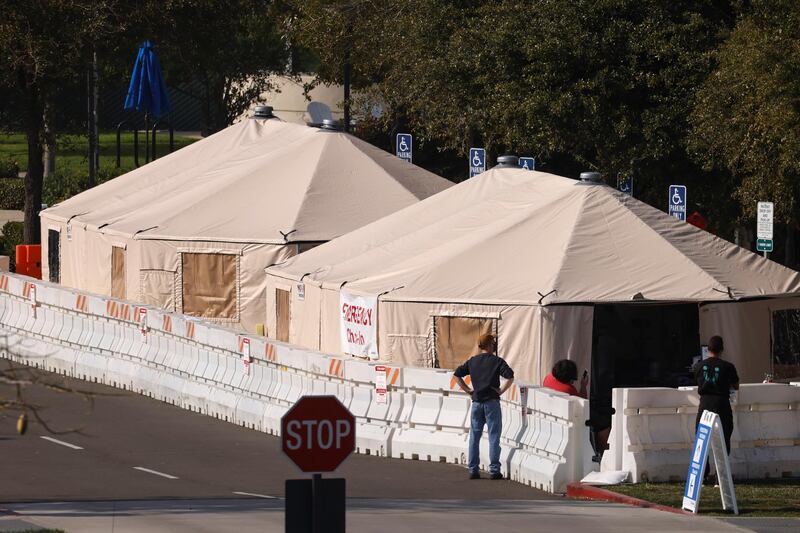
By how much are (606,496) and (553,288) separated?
5356mm

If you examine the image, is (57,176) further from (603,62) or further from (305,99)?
(603,62)

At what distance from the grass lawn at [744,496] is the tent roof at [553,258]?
4.63m

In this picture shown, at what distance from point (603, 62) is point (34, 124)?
15.2m

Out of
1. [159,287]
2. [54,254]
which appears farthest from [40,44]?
[159,287]

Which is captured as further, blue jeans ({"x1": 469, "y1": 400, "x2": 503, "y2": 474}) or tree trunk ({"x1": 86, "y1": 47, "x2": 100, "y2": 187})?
tree trunk ({"x1": 86, "y1": 47, "x2": 100, "y2": 187})

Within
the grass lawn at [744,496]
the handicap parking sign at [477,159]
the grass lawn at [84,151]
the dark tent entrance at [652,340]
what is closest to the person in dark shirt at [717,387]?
the grass lawn at [744,496]

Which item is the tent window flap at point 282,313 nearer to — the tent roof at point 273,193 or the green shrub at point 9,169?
the tent roof at point 273,193

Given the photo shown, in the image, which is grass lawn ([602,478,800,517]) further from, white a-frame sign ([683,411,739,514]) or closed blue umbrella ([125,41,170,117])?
closed blue umbrella ([125,41,170,117])

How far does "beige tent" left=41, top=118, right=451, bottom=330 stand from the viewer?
30.0 meters

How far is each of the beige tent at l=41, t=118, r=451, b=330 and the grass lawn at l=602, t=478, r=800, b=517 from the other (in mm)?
13059

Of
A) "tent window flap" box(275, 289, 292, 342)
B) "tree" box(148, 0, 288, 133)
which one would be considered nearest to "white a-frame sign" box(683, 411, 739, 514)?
"tent window flap" box(275, 289, 292, 342)

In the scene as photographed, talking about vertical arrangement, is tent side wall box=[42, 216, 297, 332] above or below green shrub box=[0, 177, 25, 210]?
below

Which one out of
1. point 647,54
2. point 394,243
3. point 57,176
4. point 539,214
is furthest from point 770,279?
point 57,176

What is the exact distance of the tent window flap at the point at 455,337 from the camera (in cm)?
2255
